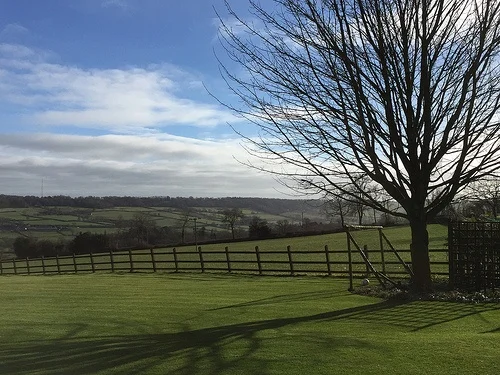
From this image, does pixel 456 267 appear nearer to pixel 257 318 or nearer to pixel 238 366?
pixel 257 318

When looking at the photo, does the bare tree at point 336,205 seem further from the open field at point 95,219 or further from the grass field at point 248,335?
the open field at point 95,219

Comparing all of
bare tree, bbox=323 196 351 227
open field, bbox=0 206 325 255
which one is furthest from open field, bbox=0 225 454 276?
open field, bbox=0 206 325 255

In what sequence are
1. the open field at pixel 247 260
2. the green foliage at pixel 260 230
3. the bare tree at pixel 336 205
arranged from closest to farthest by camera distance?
the bare tree at pixel 336 205, the open field at pixel 247 260, the green foliage at pixel 260 230

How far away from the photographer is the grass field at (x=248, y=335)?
242 inches

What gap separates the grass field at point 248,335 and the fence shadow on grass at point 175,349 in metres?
0.01

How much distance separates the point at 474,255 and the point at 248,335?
24.3ft

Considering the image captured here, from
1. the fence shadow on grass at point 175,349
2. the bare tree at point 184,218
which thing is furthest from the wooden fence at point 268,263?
the bare tree at point 184,218

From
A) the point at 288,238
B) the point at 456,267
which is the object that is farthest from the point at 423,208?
the point at 288,238

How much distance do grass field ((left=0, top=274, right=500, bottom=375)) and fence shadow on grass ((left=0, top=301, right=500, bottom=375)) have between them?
0.01m

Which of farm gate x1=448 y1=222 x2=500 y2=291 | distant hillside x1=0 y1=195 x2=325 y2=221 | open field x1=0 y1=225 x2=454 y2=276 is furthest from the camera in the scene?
distant hillside x1=0 y1=195 x2=325 y2=221

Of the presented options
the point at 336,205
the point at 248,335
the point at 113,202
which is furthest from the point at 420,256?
the point at 113,202

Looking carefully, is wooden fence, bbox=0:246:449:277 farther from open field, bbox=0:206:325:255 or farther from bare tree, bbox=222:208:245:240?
bare tree, bbox=222:208:245:240

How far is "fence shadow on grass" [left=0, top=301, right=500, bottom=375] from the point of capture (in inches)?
248

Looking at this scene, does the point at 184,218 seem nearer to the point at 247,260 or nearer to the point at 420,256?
the point at 247,260
